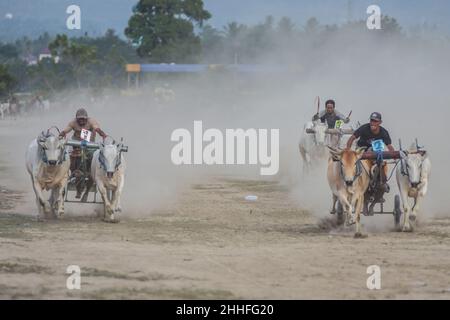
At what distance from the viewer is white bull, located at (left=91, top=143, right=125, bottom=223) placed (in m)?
22.0

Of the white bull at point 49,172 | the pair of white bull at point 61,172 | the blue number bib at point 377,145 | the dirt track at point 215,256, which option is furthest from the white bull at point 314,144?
the white bull at point 49,172

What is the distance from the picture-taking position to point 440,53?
56.6 meters

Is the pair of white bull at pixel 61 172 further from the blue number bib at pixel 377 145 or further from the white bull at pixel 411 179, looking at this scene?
the white bull at pixel 411 179

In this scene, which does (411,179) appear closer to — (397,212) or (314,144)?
(397,212)

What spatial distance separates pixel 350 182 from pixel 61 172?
5.44 metres

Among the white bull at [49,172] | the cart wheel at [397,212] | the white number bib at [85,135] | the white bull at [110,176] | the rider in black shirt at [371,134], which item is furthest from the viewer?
the white number bib at [85,135]

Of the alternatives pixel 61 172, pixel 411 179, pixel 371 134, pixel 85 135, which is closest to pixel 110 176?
pixel 61 172

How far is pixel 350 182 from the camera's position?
20.1 meters

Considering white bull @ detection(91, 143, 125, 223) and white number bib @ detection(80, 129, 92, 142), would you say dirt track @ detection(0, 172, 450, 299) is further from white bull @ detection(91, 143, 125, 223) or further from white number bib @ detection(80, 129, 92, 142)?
white number bib @ detection(80, 129, 92, 142)

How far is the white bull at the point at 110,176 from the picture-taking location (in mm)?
21953

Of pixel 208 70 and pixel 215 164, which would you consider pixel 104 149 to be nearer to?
pixel 215 164

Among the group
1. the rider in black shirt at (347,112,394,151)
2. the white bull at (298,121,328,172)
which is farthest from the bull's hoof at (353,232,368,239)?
the white bull at (298,121,328,172)

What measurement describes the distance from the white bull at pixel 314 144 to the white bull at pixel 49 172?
277 inches

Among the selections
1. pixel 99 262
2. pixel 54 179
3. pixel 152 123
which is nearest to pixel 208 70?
pixel 152 123
